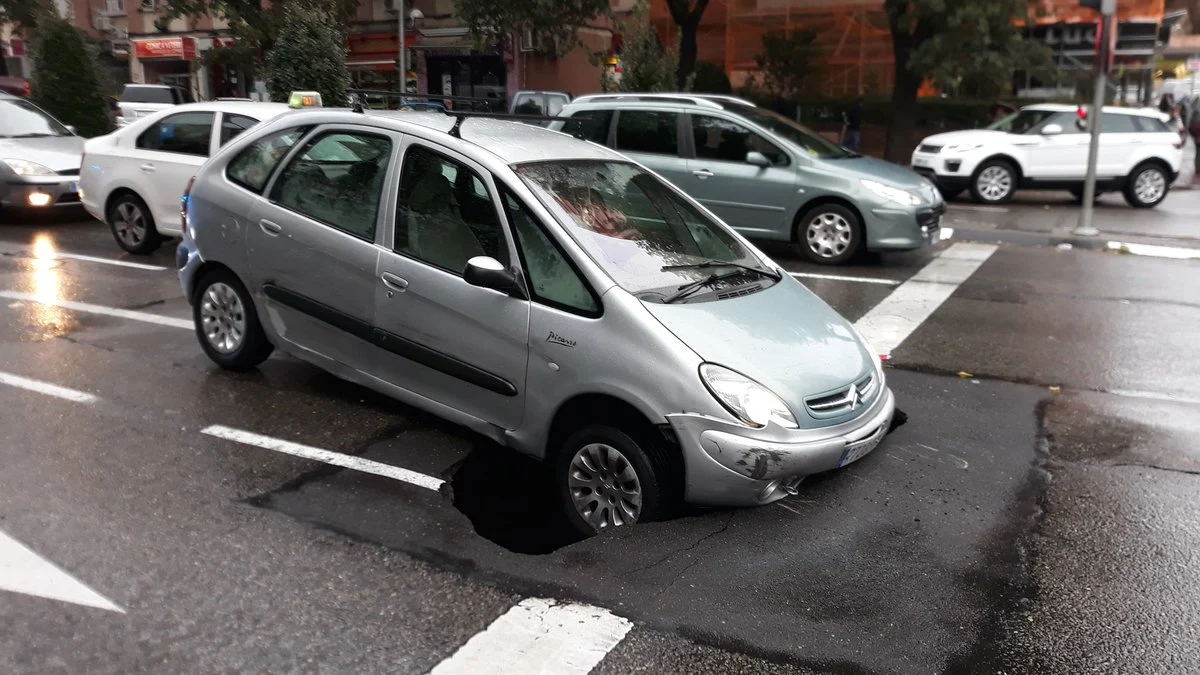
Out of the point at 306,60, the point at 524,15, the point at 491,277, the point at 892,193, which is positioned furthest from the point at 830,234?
the point at 524,15

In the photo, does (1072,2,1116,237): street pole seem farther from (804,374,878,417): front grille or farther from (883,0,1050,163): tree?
(804,374,878,417): front grille

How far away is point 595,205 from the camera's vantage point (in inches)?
197

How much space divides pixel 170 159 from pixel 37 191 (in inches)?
127

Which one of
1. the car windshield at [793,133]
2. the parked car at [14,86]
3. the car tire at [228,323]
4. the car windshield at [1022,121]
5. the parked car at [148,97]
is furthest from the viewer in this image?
the parked car at [14,86]

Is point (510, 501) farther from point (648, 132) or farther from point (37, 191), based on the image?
point (37, 191)

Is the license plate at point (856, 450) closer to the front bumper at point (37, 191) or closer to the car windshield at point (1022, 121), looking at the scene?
the front bumper at point (37, 191)

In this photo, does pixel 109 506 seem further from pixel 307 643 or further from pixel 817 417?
pixel 817 417

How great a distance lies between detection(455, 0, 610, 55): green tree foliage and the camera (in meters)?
19.5

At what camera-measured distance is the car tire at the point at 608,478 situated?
4.16 metres

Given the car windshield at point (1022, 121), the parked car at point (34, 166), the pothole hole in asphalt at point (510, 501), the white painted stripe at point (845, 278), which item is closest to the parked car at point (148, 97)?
the parked car at point (34, 166)

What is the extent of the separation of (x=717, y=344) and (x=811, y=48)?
27456 millimetres

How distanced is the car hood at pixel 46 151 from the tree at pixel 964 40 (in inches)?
586

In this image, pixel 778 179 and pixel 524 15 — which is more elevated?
pixel 524 15

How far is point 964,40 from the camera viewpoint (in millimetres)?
19547
